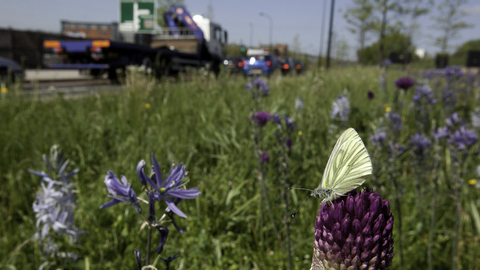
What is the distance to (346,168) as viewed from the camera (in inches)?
25.3

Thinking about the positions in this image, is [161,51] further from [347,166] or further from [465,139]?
[347,166]

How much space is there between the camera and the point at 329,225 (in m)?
0.57

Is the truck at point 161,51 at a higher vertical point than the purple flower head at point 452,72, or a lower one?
higher

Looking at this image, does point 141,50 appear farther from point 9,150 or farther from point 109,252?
point 109,252

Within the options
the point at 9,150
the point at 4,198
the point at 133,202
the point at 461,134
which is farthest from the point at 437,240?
the point at 9,150

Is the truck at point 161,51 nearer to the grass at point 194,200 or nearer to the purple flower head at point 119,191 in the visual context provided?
the grass at point 194,200

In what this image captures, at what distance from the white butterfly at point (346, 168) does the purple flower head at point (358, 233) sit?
29 millimetres

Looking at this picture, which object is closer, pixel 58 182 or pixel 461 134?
pixel 58 182

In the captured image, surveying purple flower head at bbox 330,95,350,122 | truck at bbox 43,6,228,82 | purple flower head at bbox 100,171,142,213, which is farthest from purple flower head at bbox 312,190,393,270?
truck at bbox 43,6,228,82

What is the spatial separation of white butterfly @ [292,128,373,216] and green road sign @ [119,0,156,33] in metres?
15.8

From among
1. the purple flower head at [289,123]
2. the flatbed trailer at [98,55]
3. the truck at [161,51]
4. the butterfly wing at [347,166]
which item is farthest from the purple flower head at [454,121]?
the flatbed trailer at [98,55]

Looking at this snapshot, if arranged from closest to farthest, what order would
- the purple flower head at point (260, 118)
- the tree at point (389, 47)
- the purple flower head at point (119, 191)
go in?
the purple flower head at point (119, 191), the purple flower head at point (260, 118), the tree at point (389, 47)

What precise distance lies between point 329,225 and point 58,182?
1289 mm

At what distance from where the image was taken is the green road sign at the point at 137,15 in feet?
49.7
